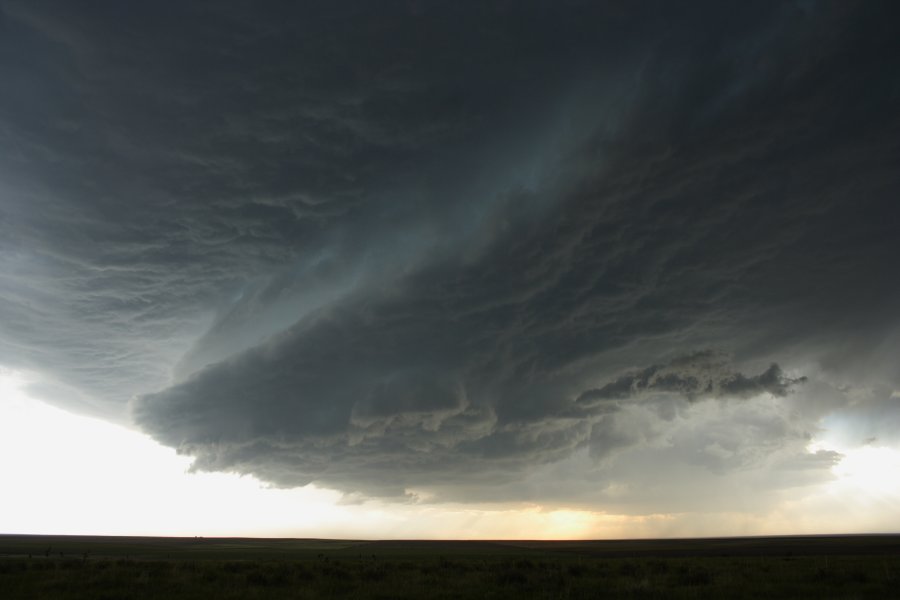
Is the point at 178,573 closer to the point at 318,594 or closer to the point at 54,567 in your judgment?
the point at 54,567

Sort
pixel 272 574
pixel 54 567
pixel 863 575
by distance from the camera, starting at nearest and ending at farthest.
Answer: pixel 863 575 < pixel 272 574 < pixel 54 567

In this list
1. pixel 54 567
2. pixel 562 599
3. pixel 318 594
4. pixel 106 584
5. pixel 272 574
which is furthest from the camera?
pixel 54 567

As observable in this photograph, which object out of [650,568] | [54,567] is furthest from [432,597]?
[54,567]

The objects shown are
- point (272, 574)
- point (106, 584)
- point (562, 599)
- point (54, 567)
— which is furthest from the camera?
point (54, 567)

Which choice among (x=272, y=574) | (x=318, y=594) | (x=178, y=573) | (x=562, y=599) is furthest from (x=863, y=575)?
(x=178, y=573)

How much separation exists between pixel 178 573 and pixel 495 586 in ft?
65.1

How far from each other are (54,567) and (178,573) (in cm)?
928

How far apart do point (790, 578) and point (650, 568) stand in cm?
921

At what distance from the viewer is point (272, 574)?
111 feet

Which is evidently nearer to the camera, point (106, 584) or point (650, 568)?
point (106, 584)

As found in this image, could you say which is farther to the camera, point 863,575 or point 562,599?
point 863,575

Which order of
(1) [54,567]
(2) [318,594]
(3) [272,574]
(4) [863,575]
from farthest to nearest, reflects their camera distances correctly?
(1) [54,567]
(3) [272,574]
(4) [863,575]
(2) [318,594]

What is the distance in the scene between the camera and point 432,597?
25047mm

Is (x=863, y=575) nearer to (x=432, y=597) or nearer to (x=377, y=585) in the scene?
(x=432, y=597)
